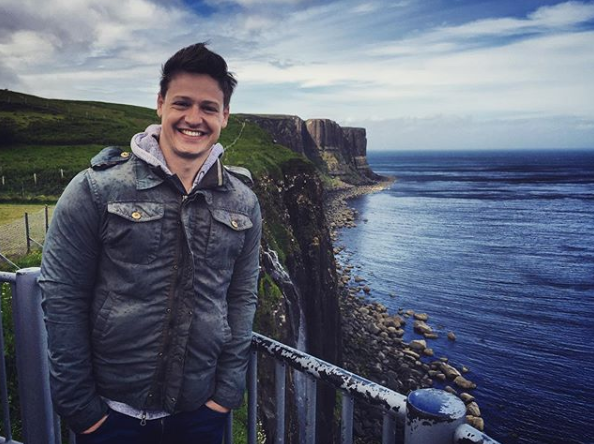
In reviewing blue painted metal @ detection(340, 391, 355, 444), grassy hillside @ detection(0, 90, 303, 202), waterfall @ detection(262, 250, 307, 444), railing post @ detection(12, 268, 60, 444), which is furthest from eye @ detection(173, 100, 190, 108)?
grassy hillside @ detection(0, 90, 303, 202)

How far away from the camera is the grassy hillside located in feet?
105

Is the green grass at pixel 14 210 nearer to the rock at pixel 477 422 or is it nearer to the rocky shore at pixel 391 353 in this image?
the rocky shore at pixel 391 353

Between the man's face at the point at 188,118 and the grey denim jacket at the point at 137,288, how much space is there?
0.67 ft

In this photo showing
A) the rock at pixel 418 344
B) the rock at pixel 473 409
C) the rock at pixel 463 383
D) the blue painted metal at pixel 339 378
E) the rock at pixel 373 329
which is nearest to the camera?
the blue painted metal at pixel 339 378

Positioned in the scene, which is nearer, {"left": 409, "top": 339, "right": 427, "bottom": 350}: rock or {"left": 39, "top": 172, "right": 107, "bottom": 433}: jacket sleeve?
{"left": 39, "top": 172, "right": 107, "bottom": 433}: jacket sleeve

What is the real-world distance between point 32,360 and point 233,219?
236cm

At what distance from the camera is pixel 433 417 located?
2.30 meters

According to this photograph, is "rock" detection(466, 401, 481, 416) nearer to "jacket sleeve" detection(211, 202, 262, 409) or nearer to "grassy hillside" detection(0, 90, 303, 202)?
"grassy hillside" detection(0, 90, 303, 202)

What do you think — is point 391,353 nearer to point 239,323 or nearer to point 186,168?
point 239,323

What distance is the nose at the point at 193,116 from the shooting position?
3.16m

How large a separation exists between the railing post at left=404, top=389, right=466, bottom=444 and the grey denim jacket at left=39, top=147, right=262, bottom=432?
146 centimetres

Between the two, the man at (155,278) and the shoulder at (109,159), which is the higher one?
the shoulder at (109,159)

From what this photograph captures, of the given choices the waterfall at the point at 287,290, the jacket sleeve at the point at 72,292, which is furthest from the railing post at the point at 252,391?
the waterfall at the point at 287,290

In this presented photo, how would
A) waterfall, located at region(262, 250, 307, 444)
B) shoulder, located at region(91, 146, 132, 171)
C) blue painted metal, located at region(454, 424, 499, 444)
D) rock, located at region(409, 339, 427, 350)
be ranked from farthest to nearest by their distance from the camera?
rock, located at region(409, 339, 427, 350), waterfall, located at region(262, 250, 307, 444), shoulder, located at region(91, 146, 132, 171), blue painted metal, located at region(454, 424, 499, 444)
